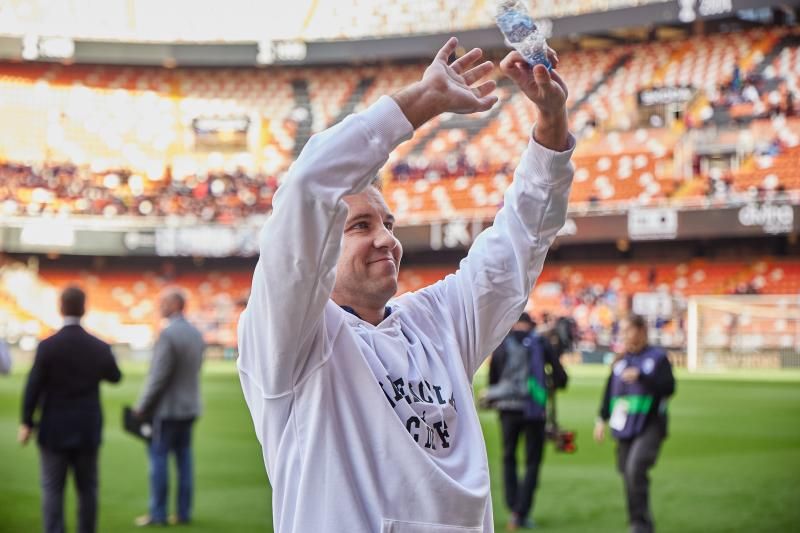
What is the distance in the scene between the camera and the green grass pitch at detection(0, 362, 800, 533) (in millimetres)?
9852

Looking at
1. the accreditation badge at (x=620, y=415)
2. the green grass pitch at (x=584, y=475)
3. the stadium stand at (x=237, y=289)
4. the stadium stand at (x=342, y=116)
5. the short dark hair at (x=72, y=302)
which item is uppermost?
the stadium stand at (x=342, y=116)

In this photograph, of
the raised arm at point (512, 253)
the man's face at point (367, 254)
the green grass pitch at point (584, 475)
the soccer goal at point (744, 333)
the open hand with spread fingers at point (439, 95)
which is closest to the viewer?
the open hand with spread fingers at point (439, 95)

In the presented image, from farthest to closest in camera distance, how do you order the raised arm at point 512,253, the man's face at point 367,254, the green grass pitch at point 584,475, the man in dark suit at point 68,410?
the green grass pitch at point 584,475, the man in dark suit at point 68,410, the raised arm at point 512,253, the man's face at point 367,254

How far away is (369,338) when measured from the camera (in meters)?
2.70

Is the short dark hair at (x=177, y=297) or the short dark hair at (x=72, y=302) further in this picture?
the short dark hair at (x=177, y=297)

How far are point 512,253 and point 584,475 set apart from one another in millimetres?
10267

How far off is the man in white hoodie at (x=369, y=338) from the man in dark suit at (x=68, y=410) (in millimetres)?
5476

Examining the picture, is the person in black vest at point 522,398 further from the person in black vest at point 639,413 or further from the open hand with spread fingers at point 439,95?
the open hand with spread fingers at point 439,95

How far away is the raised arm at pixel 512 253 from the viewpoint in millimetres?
2936

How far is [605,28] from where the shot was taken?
37.0 m

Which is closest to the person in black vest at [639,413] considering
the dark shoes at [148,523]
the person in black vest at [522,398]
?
the person in black vest at [522,398]

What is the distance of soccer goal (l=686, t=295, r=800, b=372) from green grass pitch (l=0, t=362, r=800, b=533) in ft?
28.3

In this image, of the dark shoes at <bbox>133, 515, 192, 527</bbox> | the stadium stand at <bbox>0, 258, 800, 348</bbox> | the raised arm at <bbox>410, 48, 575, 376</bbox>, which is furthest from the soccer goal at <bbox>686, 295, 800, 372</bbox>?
the raised arm at <bbox>410, 48, 575, 376</bbox>

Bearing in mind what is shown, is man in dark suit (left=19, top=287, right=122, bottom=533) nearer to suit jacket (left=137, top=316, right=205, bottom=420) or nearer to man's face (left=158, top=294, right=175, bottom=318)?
suit jacket (left=137, top=316, right=205, bottom=420)
